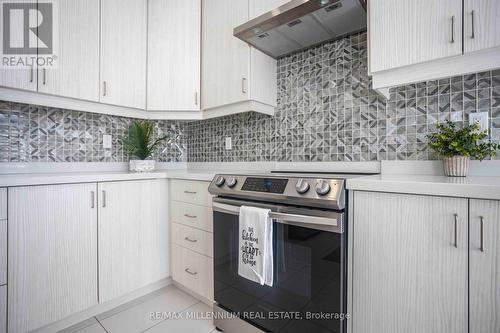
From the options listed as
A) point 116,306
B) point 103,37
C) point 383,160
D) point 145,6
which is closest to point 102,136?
point 103,37

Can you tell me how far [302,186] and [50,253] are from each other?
150 cm

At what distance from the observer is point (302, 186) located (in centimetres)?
108

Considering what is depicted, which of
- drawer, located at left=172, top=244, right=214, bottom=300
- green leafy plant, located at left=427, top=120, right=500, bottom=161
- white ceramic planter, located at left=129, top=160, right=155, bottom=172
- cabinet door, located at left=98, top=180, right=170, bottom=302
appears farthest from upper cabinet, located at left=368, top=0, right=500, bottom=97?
white ceramic planter, located at left=129, top=160, right=155, bottom=172

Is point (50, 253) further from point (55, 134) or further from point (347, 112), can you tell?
point (347, 112)

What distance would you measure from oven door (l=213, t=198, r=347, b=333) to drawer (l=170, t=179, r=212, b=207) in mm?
299

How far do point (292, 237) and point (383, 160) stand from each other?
766mm

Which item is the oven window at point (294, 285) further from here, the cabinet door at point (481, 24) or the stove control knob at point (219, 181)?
the cabinet door at point (481, 24)

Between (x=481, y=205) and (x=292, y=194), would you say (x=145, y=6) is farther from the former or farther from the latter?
(x=481, y=205)

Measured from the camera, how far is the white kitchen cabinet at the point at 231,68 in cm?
174

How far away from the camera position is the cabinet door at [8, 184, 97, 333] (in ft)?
4.24

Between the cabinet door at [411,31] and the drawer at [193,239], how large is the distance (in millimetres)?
1410

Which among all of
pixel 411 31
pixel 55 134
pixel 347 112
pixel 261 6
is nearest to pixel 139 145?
pixel 55 134

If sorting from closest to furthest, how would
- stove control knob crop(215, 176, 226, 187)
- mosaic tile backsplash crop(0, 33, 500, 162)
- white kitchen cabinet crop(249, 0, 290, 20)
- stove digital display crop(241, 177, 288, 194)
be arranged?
stove digital display crop(241, 177, 288, 194), mosaic tile backsplash crop(0, 33, 500, 162), stove control knob crop(215, 176, 226, 187), white kitchen cabinet crop(249, 0, 290, 20)

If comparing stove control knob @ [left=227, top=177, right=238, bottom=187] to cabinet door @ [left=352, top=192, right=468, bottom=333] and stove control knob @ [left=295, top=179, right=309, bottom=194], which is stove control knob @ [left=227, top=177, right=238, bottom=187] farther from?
cabinet door @ [left=352, top=192, right=468, bottom=333]
